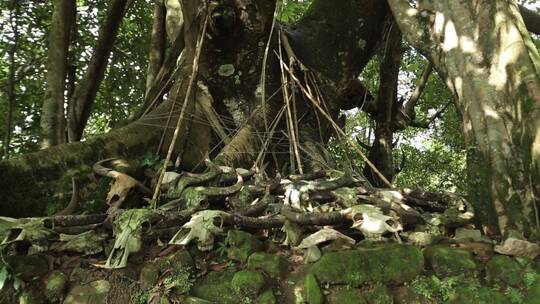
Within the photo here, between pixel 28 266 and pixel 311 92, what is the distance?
301 centimetres

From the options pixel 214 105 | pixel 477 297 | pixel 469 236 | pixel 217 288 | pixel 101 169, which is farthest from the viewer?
pixel 214 105

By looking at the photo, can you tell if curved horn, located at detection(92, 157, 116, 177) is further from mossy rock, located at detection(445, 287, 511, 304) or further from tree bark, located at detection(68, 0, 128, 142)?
tree bark, located at detection(68, 0, 128, 142)

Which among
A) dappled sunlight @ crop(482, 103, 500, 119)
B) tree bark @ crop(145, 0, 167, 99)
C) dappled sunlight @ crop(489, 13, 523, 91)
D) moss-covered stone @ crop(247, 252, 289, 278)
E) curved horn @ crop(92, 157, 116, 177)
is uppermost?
tree bark @ crop(145, 0, 167, 99)

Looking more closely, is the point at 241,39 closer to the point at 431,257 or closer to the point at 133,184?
the point at 133,184

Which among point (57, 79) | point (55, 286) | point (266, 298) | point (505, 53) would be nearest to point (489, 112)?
point (505, 53)

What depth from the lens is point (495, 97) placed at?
8.64ft

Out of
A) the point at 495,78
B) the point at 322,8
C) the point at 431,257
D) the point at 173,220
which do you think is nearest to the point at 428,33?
the point at 495,78

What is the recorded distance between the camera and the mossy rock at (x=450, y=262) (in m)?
1.97

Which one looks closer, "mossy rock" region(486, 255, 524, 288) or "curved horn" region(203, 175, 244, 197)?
"mossy rock" region(486, 255, 524, 288)

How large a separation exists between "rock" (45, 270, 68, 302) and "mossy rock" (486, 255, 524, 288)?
1.82m

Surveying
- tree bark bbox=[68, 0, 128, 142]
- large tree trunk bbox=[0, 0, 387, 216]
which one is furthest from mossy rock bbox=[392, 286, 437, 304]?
tree bark bbox=[68, 0, 128, 142]

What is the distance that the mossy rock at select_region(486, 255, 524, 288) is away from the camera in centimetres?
193

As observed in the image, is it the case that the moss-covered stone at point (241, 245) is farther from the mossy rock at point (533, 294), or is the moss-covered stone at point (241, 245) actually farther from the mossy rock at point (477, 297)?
the mossy rock at point (533, 294)

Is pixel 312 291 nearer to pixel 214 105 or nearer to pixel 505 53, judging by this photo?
pixel 505 53
